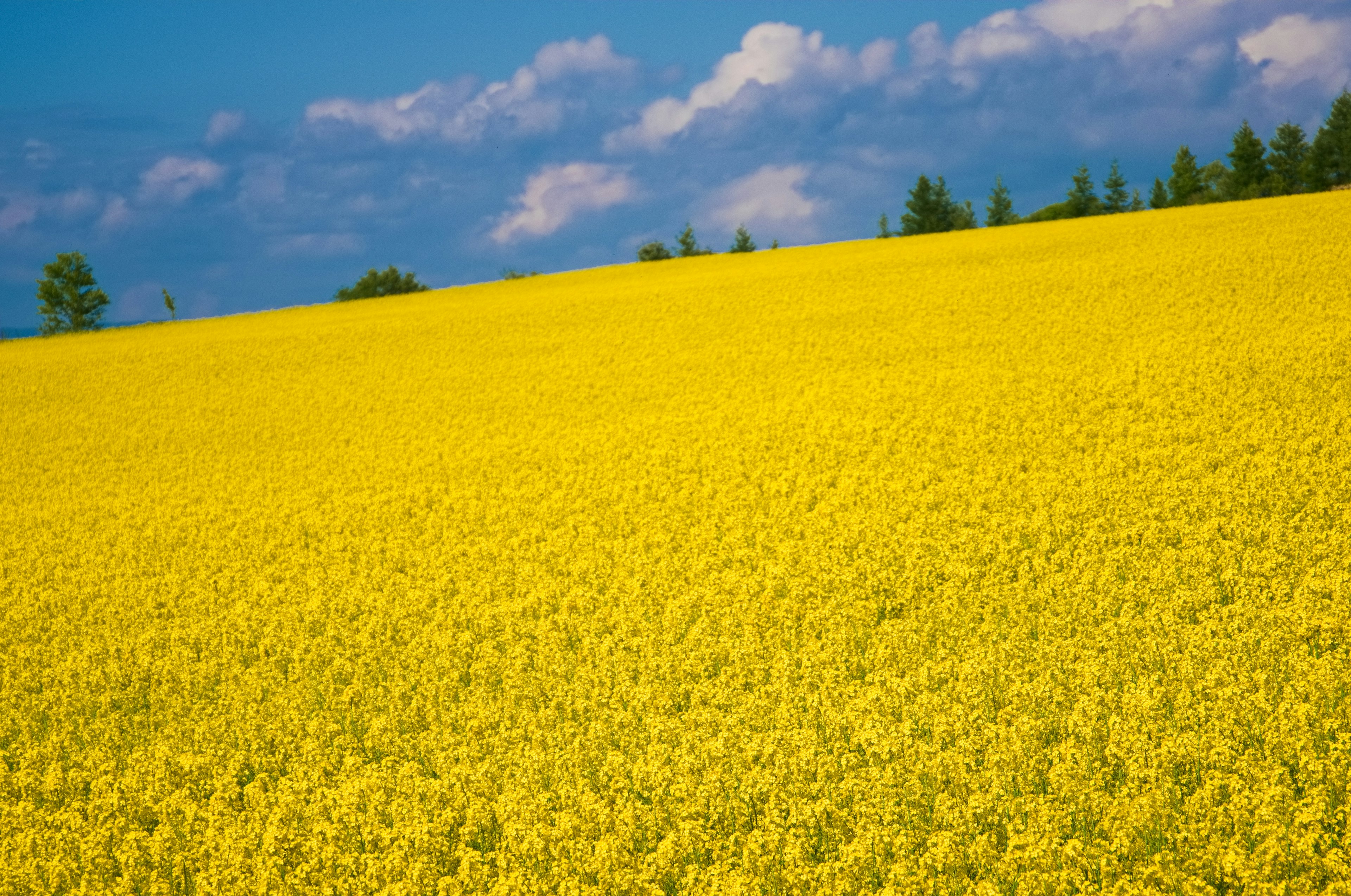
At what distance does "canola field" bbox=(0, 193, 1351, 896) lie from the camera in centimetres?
664

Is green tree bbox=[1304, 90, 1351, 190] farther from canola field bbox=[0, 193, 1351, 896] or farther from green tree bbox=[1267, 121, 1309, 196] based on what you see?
canola field bbox=[0, 193, 1351, 896]

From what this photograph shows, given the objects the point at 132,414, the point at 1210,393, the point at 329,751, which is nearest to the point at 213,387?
the point at 132,414

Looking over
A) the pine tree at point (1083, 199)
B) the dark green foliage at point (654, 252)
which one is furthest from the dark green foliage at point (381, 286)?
the pine tree at point (1083, 199)

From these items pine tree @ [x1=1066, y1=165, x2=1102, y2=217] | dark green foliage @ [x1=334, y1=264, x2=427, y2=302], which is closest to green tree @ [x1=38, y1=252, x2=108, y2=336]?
dark green foliage @ [x1=334, y1=264, x2=427, y2=302]

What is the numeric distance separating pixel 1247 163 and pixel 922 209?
851 inches

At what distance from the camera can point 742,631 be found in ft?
34.4

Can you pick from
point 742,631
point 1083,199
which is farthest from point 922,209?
point 742,631

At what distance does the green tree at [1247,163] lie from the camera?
6400 cm

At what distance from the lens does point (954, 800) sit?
6613 mm

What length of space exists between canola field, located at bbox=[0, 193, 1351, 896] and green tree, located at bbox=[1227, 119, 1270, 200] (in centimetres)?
A: 4615

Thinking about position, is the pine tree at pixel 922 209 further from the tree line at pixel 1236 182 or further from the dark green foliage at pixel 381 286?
the dark green foliage at pixel 381 286

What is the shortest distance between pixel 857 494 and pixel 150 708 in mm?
10040

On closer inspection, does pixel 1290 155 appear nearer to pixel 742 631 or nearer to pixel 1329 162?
pixel 1329 162

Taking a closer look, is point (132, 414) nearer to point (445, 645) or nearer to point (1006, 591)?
point (445, 645)
